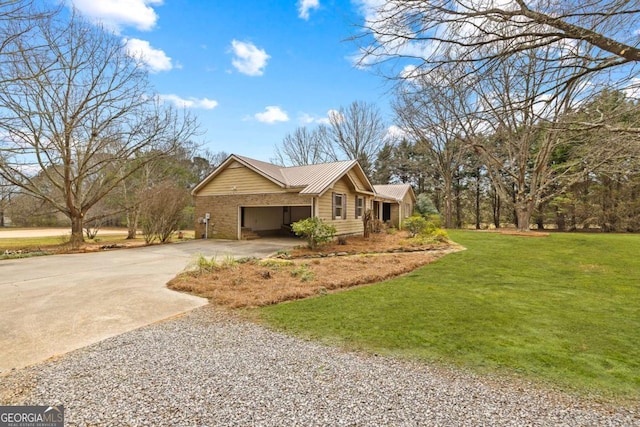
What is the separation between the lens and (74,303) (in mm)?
5211

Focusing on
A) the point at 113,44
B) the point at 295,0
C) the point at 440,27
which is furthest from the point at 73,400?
the point at 113,44

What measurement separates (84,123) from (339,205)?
12.7 metres

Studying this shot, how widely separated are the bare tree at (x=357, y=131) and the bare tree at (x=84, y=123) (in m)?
19.2

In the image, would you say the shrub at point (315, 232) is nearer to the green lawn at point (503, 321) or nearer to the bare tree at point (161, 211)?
the green lawn at point (503, 321)

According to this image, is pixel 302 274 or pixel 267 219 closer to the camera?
pixel 302 274

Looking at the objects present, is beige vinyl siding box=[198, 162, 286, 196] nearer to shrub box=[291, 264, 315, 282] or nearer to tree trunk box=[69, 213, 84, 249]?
tree trunk box=[69, 213, 84, 249]

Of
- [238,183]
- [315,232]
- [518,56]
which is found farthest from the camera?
[238,183]

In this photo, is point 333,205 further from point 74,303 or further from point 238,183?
point 74,303

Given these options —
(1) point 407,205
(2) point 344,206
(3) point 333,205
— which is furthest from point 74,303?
(1) point 407,205

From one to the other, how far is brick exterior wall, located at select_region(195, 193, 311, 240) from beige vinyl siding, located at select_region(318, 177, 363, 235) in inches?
31.7

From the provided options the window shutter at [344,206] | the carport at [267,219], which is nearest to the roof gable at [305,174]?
the window shutter at [344,206]

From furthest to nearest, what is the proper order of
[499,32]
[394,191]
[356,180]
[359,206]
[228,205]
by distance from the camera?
1. [394,191]
2. [359,206]
3. [356,180]
4. [228,205]
5. [499,32]

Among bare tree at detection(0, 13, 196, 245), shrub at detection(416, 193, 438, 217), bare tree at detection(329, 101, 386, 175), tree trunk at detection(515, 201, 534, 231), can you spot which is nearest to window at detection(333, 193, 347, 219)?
bare tree at detection(0, 13, 196, 245)

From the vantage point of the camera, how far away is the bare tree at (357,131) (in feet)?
107
